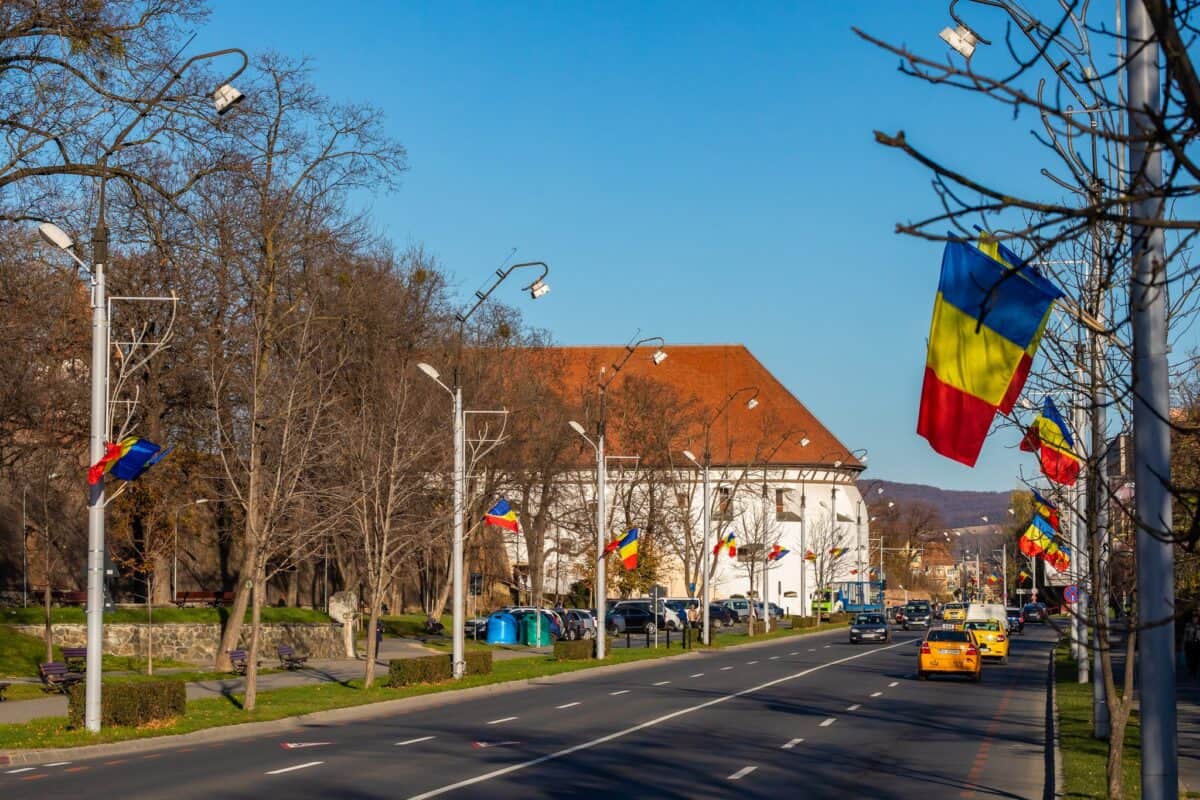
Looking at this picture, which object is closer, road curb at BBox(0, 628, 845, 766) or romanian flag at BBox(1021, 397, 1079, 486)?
romanian flag at BBox(1021, 397, 1079, 486)

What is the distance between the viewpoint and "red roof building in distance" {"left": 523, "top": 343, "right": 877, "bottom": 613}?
8669cm

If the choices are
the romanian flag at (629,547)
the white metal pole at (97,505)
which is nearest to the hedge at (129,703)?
the white metal pole at (97,505)

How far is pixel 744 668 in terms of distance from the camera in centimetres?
4622

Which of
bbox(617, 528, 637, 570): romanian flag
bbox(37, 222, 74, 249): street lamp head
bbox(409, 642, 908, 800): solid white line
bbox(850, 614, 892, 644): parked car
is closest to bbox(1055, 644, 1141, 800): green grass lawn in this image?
bbox(409, 642, 908, 800): solid white line

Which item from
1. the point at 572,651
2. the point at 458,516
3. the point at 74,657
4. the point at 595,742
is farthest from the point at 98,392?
the point at 572,651

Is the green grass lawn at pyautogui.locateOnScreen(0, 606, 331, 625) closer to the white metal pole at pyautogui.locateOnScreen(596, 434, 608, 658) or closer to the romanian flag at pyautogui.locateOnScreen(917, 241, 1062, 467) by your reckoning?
the white metal pole at pyautogui.locateOnScreen(596, 434, 608, 658)

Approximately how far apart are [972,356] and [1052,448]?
7.69 metres

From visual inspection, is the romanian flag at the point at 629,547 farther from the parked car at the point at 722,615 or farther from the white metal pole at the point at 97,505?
the parked car at the point at 722,615

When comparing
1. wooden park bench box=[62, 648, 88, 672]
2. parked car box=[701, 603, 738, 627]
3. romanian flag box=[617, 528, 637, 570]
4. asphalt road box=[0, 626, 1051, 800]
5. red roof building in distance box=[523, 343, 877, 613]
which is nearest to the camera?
asphalt road box=[0, 626, 1051, 800]

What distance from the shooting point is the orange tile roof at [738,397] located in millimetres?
112312

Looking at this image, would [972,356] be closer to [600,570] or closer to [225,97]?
[225,97]

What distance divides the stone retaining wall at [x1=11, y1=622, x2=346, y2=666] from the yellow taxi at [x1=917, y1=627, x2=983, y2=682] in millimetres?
19212

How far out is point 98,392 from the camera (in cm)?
2370

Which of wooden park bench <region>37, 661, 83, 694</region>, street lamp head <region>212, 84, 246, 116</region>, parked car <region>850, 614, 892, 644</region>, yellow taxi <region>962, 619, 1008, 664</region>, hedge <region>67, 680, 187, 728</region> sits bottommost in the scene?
parked car <region>850, 614, 892, 644</region>
